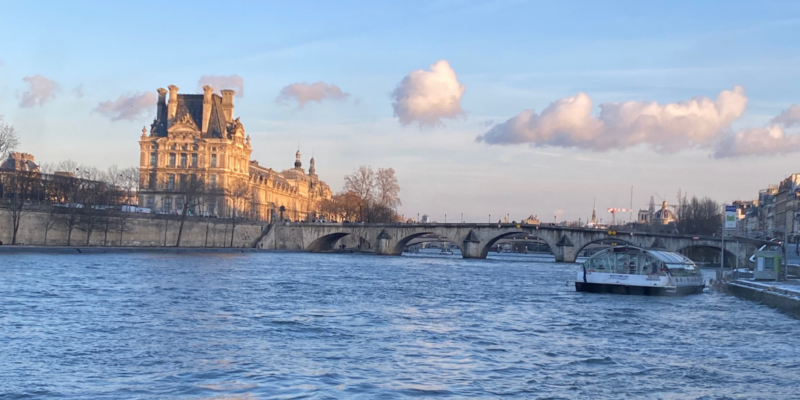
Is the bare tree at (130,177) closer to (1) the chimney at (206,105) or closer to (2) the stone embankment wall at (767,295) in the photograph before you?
(1) the chimney at (206,105)

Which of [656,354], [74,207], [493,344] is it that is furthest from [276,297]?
[74,207]

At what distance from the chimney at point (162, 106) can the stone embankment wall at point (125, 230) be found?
3204 centimetres

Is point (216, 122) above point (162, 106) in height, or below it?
below

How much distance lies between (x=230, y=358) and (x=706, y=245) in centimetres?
7473

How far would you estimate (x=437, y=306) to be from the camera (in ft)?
115

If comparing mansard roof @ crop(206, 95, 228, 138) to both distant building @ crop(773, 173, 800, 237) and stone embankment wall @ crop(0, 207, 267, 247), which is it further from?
distant building @ crop(773, 173, 800, 237)

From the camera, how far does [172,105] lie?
132625 millimetres

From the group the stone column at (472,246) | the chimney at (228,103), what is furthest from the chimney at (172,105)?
the stone column at (472,246)

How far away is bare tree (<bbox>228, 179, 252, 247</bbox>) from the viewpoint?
12397cm

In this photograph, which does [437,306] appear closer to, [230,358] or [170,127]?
[230,358]

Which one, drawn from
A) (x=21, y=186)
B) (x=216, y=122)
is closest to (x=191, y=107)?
(x=216, y=122)

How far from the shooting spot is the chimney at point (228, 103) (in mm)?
135500

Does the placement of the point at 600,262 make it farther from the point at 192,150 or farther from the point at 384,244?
the point at 192,150

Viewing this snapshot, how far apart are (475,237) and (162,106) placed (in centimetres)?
5785
